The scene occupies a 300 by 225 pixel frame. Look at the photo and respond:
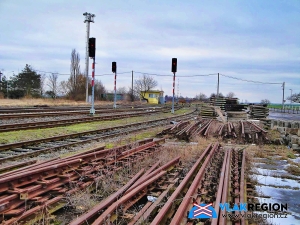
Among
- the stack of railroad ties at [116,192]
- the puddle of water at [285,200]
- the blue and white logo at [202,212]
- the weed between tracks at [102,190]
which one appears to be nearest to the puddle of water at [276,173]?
the stack of railroad ties at [116,192]

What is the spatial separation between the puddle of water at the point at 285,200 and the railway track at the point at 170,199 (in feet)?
1.68

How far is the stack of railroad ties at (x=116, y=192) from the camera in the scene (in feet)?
12.4

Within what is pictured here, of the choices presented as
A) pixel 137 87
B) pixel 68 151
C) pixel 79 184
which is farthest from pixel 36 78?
pixel 79 184

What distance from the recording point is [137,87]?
84375 mm

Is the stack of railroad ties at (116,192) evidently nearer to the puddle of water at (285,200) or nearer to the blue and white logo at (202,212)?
the blue and white logo at (202,212)

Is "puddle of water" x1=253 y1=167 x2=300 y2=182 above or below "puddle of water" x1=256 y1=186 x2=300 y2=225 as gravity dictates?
above

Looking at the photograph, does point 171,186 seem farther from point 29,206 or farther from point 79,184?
point 29,206

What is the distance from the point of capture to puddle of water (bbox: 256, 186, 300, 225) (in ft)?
14.2

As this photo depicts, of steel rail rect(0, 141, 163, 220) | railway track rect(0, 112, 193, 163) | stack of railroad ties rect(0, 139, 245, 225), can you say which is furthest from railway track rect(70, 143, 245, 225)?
railway track rect(0, 112, 193, 163)

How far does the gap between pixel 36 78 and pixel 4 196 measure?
58.4 m

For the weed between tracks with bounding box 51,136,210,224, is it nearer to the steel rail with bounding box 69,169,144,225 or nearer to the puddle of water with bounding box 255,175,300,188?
the steel rail with bounding box 69,169,144,225

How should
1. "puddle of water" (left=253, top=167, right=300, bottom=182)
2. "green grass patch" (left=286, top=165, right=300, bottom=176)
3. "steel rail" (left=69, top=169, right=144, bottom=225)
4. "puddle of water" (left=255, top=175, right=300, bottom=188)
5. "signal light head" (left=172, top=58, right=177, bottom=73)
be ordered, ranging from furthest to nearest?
"signal light head" (left=172, top=58, right=177, bottom=73)
"green grass patch" (left=286, top=165, right=300, bottom=176)
"puddle of water" (left=253, top=167, right=300, bottom=182)
"puddle of water" (left=255, top=175, right=300, bottom=188)
"steel rail" (left=69, top=169, right=144, bottom=225)

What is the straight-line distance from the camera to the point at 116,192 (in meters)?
4.64

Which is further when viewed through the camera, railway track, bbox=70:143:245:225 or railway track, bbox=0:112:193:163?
railway track, bbox=0:112:193:163
